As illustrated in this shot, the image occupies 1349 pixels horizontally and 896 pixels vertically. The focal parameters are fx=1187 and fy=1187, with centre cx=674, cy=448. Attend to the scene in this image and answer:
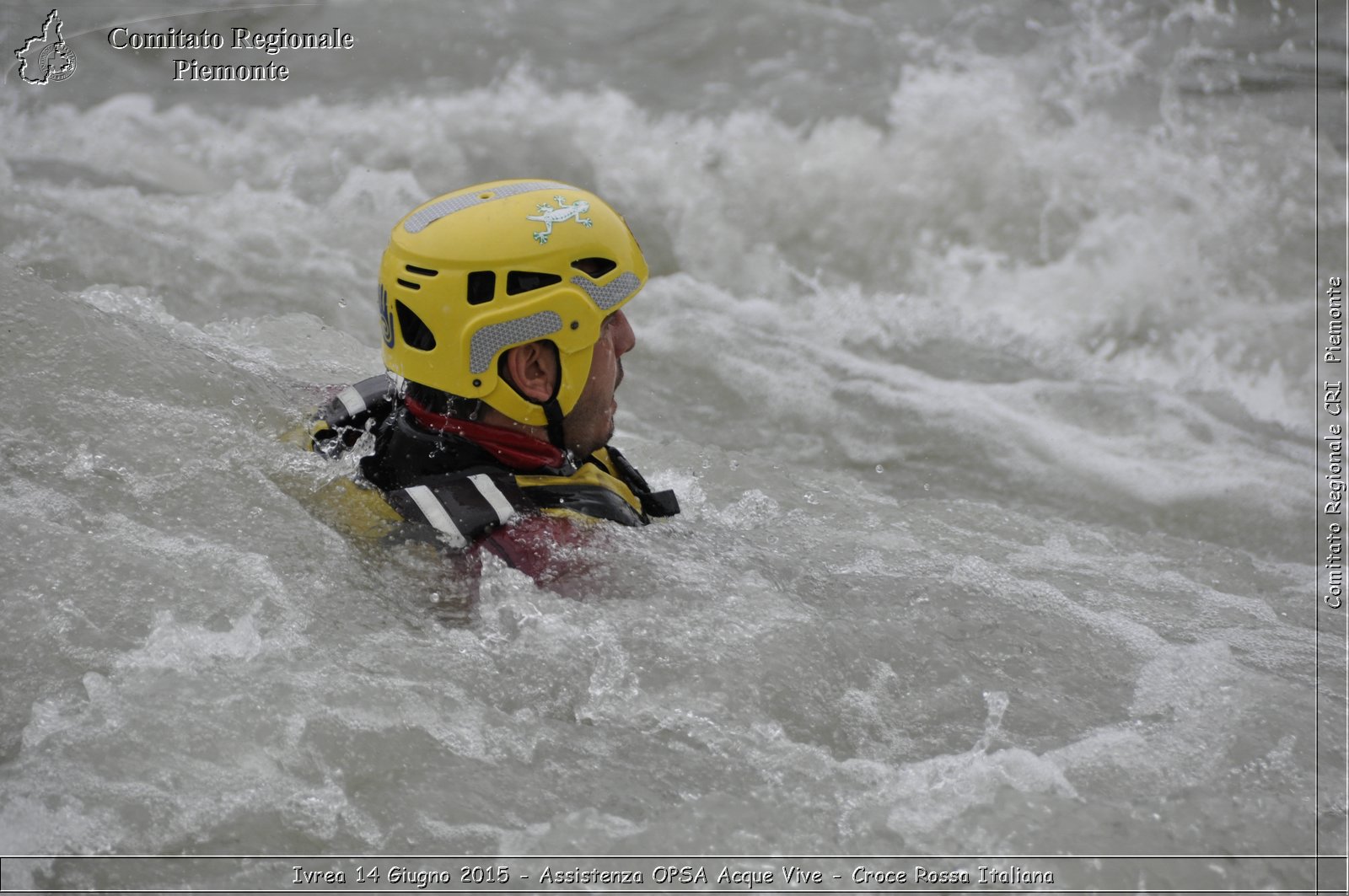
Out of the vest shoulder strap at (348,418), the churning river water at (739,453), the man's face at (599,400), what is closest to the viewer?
the churning river water at (739,453)

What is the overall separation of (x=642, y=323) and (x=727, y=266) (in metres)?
0.96

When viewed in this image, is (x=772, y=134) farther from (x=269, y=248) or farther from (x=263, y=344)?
(x=263, y=344)

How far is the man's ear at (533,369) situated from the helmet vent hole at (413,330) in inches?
7.7

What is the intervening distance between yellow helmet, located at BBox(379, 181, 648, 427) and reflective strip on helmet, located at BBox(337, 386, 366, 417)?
0.34 metres

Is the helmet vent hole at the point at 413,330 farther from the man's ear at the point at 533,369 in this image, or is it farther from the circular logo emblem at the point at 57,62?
the circular logo emblem at the point at 57,62

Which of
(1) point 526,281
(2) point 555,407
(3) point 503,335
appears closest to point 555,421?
(2) point 555,407

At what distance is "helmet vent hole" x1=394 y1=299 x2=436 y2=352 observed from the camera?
9.93 ft

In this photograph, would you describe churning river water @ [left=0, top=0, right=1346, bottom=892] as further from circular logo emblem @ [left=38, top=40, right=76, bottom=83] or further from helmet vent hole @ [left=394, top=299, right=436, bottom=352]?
helmet vent hole @ [left=394, top=299, right=436, bottom=352]

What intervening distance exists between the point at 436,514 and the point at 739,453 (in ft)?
7.25

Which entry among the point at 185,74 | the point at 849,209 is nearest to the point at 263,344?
the point at 849,209

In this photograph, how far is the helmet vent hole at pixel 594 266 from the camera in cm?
306

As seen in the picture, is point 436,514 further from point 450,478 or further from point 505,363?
point 505,363

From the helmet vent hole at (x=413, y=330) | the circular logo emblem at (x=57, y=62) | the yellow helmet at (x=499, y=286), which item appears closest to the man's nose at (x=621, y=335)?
the yellow helmet at (x=499, y=286)

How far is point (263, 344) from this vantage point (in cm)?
483
